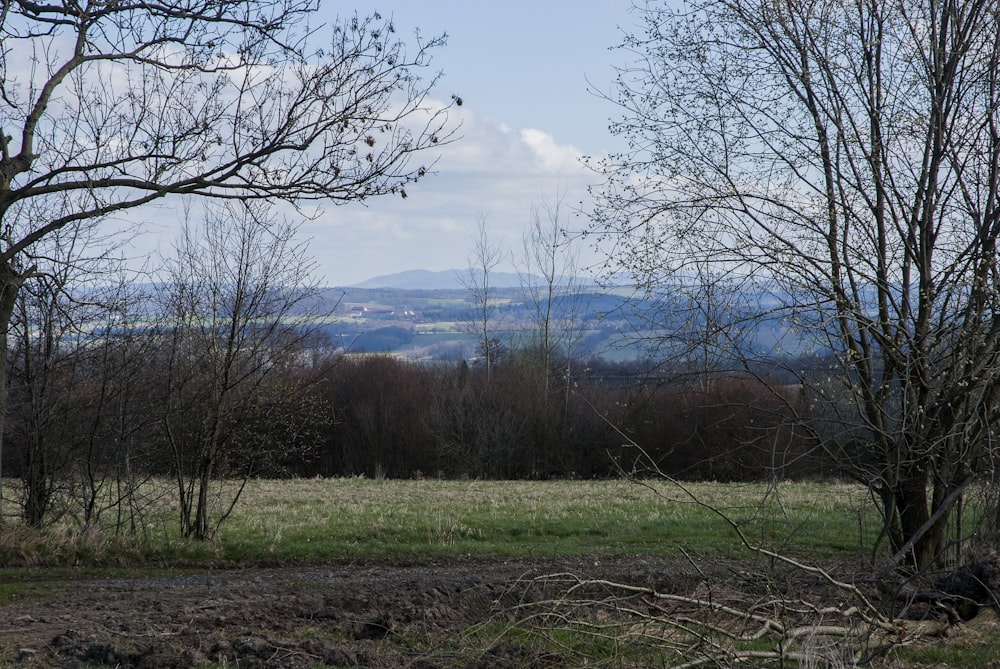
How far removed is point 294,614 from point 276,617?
0.69 ft

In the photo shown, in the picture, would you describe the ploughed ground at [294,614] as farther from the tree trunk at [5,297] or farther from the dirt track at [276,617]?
the tree trunk at [5,297]

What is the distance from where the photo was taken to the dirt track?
6141 mm

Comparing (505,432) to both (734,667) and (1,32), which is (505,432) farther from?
(734,667)

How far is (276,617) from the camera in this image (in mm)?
7793

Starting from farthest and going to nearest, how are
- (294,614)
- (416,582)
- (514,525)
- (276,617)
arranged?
(514,525) < (416,582) < (294,614) < (276,617)

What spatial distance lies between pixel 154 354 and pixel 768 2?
977 centimetres

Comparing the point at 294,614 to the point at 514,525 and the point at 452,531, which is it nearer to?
the point at 452,531

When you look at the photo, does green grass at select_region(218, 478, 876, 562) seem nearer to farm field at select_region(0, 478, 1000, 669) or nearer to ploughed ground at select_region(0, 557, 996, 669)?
farm field at select_region(0, 478, 1000, 669)

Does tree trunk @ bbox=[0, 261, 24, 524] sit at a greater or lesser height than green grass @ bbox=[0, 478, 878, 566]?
greater

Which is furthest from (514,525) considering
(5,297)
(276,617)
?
(5,297)

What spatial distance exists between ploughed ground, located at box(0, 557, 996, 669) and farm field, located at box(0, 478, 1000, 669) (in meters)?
0.02

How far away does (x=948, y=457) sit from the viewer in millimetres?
8125

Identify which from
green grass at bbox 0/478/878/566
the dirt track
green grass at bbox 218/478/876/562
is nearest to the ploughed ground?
the dirt track

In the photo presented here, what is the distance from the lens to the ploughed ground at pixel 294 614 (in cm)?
611
